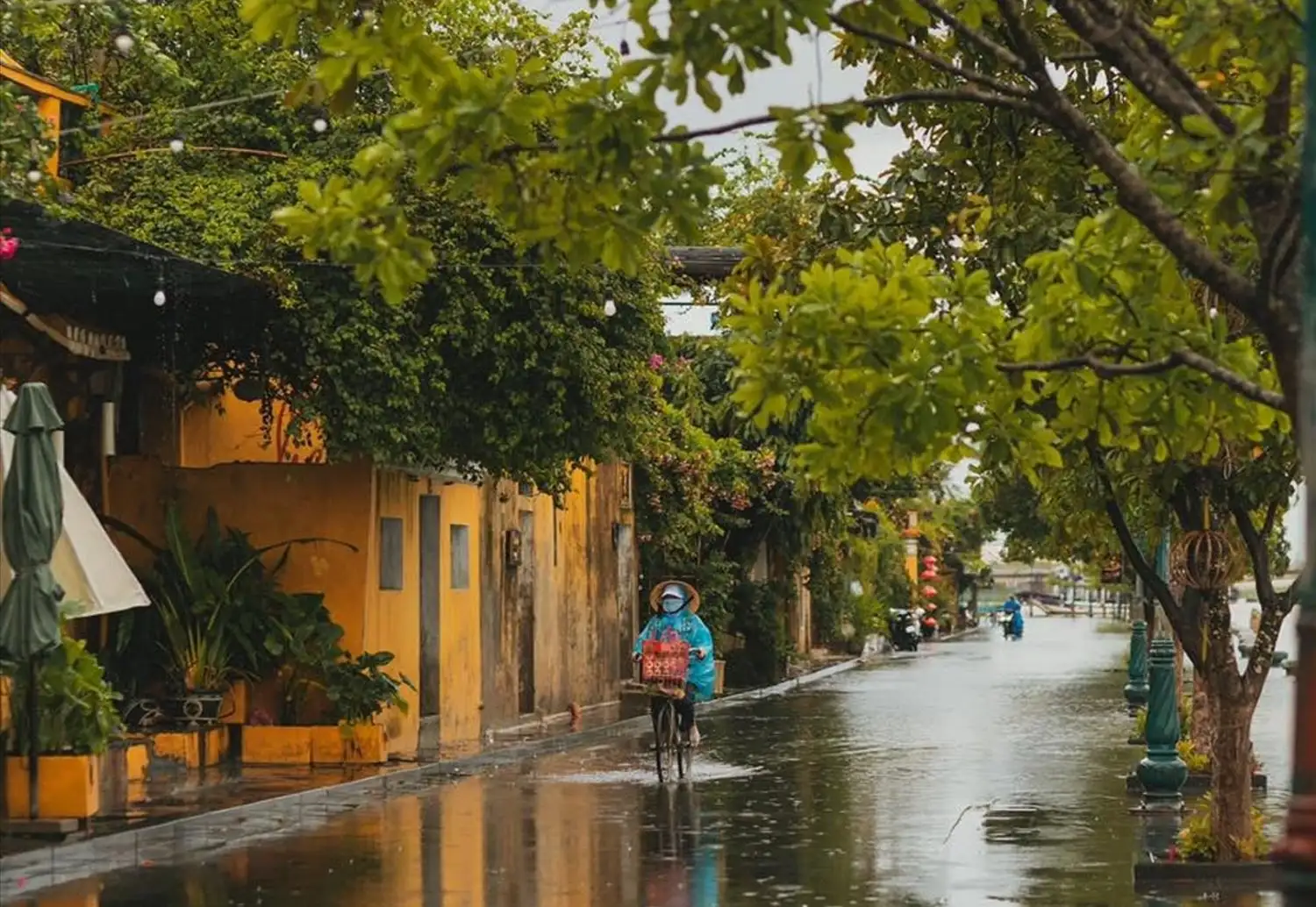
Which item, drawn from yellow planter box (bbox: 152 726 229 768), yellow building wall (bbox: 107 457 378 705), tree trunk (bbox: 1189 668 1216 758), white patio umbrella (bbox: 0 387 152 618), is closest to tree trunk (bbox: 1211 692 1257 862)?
tree trunk (bbox: 1189 668 1216 758)

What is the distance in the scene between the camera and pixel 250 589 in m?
23.0

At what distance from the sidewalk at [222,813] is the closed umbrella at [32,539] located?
867 millimetres

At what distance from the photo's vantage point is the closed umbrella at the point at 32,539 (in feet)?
53.3

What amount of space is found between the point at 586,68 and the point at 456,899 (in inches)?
474

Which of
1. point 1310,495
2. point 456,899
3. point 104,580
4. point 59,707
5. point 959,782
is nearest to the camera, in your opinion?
point 1310,495

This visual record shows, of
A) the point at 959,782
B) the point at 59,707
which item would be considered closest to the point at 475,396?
the point at 959,782

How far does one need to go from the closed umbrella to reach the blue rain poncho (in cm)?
728

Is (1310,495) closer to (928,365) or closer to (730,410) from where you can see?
(928,365)

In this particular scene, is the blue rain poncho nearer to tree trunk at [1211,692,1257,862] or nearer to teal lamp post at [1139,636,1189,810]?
teal lamp post at [1139,636,1189,810]

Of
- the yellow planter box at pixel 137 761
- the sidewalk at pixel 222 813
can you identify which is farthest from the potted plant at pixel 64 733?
the yellow planter box at pixel 137 761

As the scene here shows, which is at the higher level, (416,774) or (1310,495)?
(1310,495)

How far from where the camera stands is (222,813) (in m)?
17.7

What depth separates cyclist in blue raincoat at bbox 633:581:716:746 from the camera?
22.8m

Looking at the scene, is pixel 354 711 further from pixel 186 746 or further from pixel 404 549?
pixel 404 549
